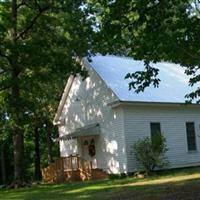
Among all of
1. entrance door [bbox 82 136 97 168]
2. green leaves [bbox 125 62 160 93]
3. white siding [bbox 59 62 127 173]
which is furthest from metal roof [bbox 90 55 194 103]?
green leaves [bbox 125 62 160 93]

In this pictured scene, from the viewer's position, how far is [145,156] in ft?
96.5

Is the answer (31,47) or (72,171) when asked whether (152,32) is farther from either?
(72,171)

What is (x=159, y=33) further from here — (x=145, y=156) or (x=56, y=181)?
(x=56, y=181)

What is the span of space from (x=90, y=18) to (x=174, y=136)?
9177mm

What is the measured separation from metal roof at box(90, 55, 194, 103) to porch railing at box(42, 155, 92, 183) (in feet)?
16.5

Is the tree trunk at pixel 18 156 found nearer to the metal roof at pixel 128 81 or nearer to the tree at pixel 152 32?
the metal roof at pixel 128 81

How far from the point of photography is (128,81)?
106 ft

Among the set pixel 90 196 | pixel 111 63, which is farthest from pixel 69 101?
pixel 90 196

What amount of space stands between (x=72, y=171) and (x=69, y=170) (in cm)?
37

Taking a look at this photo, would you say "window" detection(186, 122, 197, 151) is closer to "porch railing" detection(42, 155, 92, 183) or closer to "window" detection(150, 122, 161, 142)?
"window" detection(150, 122, 161, 142)

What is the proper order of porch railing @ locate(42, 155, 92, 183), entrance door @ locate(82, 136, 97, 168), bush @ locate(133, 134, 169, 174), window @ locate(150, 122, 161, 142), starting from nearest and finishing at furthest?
1. bush @ locate(133, 134, 169, 174)
2. window @ locate(150, 122, 161, 142)
3. porch railing @ locate(42, 155, 92, 183)
4. entrance door @ locate(82, 136, 97, 168)

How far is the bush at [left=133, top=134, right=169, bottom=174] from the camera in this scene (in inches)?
1160

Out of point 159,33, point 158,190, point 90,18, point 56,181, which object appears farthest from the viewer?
point 56,181

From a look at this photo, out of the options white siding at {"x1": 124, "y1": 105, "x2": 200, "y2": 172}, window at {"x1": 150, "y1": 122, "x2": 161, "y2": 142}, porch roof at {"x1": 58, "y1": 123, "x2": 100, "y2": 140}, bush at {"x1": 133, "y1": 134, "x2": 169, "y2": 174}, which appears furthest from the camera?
porch roof at {"x1": 58, "y1": 123, "x2": 100, "y2": 140}
